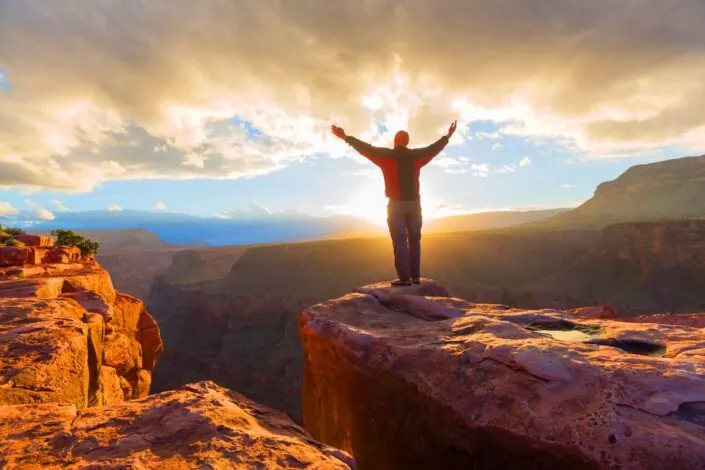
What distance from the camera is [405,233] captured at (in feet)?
23.1

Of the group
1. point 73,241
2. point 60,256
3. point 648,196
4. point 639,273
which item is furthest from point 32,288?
point 648,196

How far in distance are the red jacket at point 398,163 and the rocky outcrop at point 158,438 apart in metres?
4.50

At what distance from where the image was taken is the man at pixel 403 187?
685cm

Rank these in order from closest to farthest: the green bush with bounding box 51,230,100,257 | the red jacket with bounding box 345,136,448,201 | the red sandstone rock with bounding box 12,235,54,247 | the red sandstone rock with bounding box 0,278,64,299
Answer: the red sandstone rock with bounding box 0,278,64,299, the red jacket with bounding box 345,136,448,201, the red sandstone rock with bounding box 12,235,54,247, the green bush with bounding box 51,230,100,257

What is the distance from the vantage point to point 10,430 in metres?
2.57

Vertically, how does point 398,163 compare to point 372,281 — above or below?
above

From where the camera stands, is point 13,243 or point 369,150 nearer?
point 369,150

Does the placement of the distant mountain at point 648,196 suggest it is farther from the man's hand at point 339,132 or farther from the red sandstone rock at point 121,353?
the man's hand at point 339,132

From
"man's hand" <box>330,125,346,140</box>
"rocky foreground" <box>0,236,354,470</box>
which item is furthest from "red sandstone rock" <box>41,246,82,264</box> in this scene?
"man's hand" <box>330,125,346,140</box>

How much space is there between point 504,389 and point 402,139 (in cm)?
465

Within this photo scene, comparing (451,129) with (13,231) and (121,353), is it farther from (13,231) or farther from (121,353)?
(13,231)

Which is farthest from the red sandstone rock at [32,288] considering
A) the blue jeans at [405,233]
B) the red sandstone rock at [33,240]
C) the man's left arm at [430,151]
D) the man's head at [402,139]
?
the red sandstone rock at [33,240]

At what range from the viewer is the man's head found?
274 inches

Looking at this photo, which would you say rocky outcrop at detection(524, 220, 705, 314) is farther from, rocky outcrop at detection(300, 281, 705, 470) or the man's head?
rocky outcrop at detection(300, 281, 705, 470)
